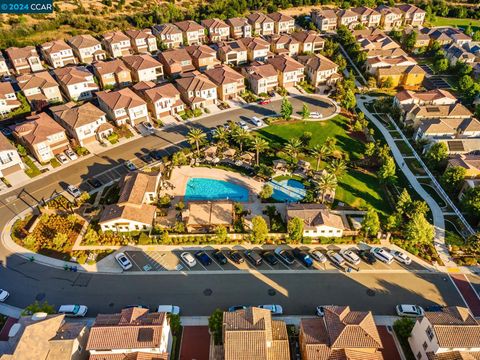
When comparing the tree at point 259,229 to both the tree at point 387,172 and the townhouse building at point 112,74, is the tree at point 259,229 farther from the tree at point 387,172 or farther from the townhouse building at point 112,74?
the townhouse building at point 112,74

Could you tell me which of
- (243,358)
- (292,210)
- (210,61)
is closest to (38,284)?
(243,358)

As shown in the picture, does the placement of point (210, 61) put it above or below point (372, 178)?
above

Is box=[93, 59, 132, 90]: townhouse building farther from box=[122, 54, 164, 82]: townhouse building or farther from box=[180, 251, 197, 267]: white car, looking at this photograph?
box=[180, 251, 197, 267]: white car

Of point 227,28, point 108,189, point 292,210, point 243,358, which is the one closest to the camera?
point 243,358

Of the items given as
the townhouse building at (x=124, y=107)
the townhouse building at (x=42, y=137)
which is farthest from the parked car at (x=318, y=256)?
the townhouse building at (x=42, y=137)

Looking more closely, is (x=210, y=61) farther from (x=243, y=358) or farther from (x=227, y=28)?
(x=243, y=358)

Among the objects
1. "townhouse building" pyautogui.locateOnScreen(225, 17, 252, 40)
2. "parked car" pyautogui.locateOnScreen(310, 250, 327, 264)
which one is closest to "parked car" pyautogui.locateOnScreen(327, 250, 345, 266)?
"parked car" pyautogui.locateOnScreen(310, 250, 327, 264)
